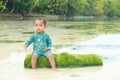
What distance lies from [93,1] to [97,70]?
11196 cm

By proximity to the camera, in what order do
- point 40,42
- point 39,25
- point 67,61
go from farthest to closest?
point 67,61 → point 40,42 → point 39,25

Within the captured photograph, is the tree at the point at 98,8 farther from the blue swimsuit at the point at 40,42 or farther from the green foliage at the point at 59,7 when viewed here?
the blue swimsuit at the point at 40,42

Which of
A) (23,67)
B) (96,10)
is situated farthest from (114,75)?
(96,10)

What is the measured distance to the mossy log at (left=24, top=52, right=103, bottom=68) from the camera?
25.1ft

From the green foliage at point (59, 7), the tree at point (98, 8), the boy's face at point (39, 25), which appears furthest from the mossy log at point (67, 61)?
the tree at point (98, 8)

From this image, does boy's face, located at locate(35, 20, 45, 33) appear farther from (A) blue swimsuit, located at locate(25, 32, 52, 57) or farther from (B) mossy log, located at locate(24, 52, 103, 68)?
(B) mossy log, located at locate(24, 52, 103, 68)

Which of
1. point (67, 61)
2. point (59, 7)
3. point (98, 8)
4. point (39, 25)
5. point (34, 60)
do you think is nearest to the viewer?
point (34, 60)

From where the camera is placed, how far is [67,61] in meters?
7.94

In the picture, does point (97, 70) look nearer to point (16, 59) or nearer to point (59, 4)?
point (16, 59)

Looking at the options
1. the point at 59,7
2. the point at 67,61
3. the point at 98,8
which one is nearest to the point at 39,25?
the point at 67,61

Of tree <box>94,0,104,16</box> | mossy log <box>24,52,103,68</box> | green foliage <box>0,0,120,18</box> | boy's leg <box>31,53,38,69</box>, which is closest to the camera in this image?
boy's leg <box>31,53,38,69</box>

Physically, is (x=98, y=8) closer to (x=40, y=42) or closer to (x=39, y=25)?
(x=40, y=42)

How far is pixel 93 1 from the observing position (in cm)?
11825

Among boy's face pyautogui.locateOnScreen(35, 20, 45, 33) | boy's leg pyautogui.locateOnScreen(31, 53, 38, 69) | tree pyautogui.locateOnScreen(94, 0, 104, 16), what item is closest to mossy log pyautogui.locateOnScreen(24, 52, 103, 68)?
boy's leg pyautogui.locateOnScreen(31, 53, 38, 69)
